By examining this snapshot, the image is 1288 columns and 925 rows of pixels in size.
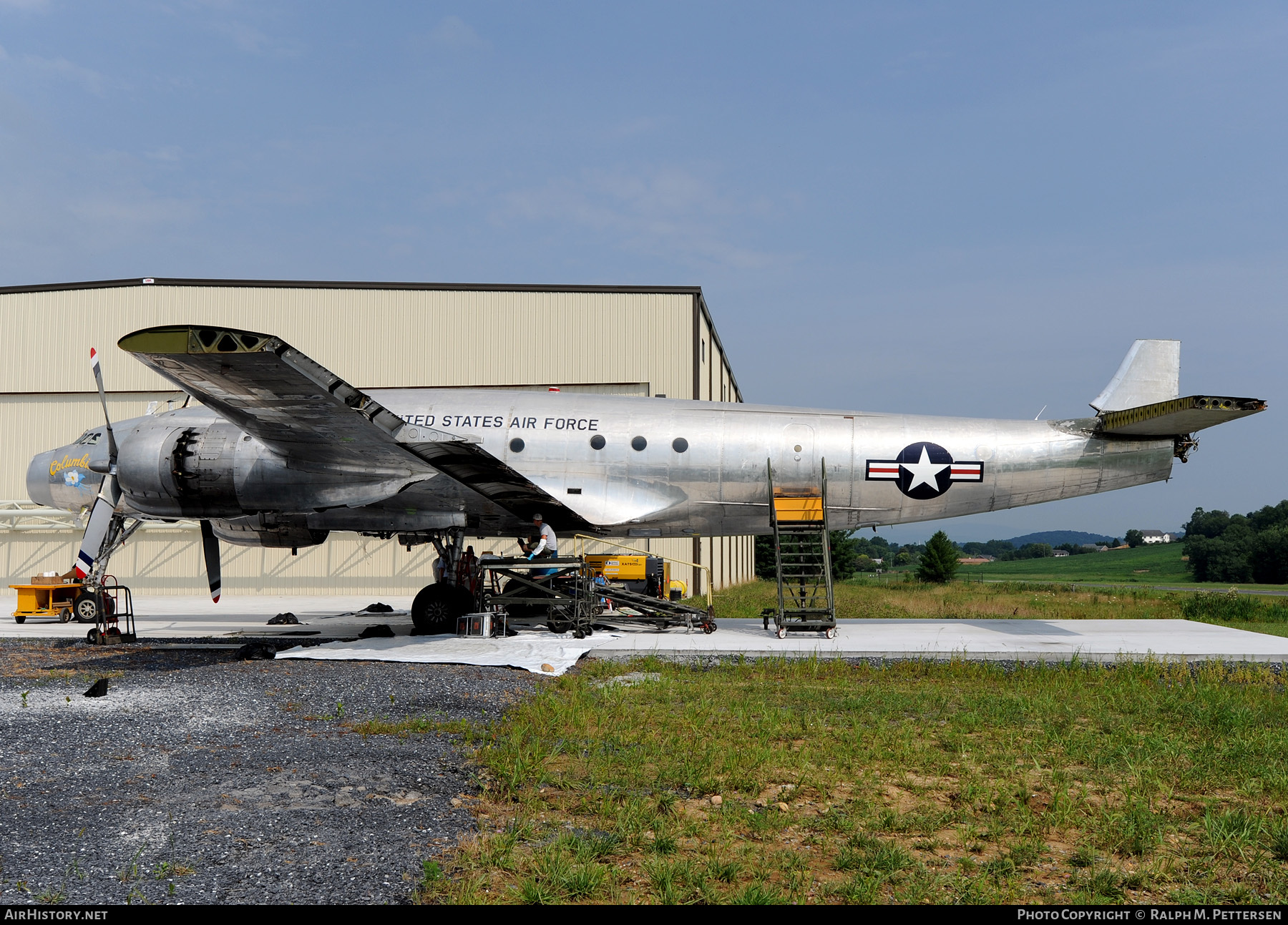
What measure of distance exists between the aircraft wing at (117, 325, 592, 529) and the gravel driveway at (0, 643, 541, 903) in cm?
385

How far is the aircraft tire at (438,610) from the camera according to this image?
15250mm

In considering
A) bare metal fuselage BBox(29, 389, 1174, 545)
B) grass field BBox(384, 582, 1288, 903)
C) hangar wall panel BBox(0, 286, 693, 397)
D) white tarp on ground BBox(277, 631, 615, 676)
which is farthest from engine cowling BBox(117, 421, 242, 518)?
hangar wall panel BBox(0, 286, 693, 397)

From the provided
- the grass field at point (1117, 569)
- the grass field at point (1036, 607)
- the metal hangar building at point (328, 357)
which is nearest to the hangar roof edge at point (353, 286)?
the metal hangar building at point (328, 357)

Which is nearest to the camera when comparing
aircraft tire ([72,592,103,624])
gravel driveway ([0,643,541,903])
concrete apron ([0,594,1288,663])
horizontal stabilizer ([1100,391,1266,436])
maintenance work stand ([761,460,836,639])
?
gravel driveway ([0,643,541,903])

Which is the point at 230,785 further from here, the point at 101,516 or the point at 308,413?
the point at 101,516

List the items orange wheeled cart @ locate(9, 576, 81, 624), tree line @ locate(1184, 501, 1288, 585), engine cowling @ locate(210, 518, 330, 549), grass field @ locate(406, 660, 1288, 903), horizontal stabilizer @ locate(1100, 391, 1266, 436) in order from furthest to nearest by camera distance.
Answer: tree line @ locate(1184, 501, 1288, 585)
orange wheeled cart @ locate(9, 576, 81, 624)
engine cowling @ locate(210, 518, 330, 549)
horizontal stabilizer @ locate(1100, 391, 1266, 436)
grass field @ locate(406, 660, 1288, 903)

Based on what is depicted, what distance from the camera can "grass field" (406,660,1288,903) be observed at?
183 inches

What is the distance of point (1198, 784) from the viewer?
664 centimetres

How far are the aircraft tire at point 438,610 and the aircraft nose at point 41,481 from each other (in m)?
8.12

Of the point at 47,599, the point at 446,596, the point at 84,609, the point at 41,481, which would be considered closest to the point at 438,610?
the point at 446,596

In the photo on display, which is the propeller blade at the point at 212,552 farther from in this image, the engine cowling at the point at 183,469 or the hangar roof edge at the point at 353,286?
the hangar roof edge at the point at 353,286

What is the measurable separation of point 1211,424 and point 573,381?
18.8 m

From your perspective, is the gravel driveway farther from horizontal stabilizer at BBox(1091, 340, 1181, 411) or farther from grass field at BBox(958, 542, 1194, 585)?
grass field at BBox(958, 542, 1194, 585)

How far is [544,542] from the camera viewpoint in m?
15.2
